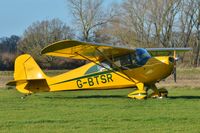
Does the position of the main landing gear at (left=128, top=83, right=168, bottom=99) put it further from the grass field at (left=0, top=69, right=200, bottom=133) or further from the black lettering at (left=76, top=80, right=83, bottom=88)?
the grass field at (left=0, top=69, right=200, bottom=133)

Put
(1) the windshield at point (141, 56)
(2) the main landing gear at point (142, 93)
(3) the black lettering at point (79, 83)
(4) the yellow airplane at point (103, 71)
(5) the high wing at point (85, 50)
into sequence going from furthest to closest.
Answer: (3) the black lettering at point (79, 83), (1) the windshield at point (141, 56), (4) the yellow airplane at point (103, 71), (2) the main landing gear at point (142, 93), (5) the high wing at point (85, 50)

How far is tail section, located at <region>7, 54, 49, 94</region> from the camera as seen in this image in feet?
64.1

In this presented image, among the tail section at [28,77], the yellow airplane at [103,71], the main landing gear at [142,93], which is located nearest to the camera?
the main landing gear at [142,93]

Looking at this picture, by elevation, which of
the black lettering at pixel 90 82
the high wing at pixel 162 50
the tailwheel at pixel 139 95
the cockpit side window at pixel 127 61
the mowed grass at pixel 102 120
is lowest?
the tailwheel at pixel 139 95

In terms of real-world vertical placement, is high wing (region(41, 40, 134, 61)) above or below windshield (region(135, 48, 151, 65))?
above

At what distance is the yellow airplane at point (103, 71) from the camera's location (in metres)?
17.8

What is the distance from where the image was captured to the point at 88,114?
11672 mm

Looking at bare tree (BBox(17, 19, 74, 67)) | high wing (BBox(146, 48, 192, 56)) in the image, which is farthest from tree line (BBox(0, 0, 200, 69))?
high wing (BBox(146, 48, 192, 56))

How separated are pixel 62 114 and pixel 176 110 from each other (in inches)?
117

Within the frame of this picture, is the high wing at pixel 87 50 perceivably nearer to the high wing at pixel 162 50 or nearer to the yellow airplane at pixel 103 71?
the yellow airplane at pixel 103 71

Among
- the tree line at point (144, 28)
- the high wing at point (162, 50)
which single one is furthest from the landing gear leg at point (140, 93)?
the tree line at point (144, 28)

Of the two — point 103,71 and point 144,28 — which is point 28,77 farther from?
point 144,28

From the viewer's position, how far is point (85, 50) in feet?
59.5

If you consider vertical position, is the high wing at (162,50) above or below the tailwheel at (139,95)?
above
